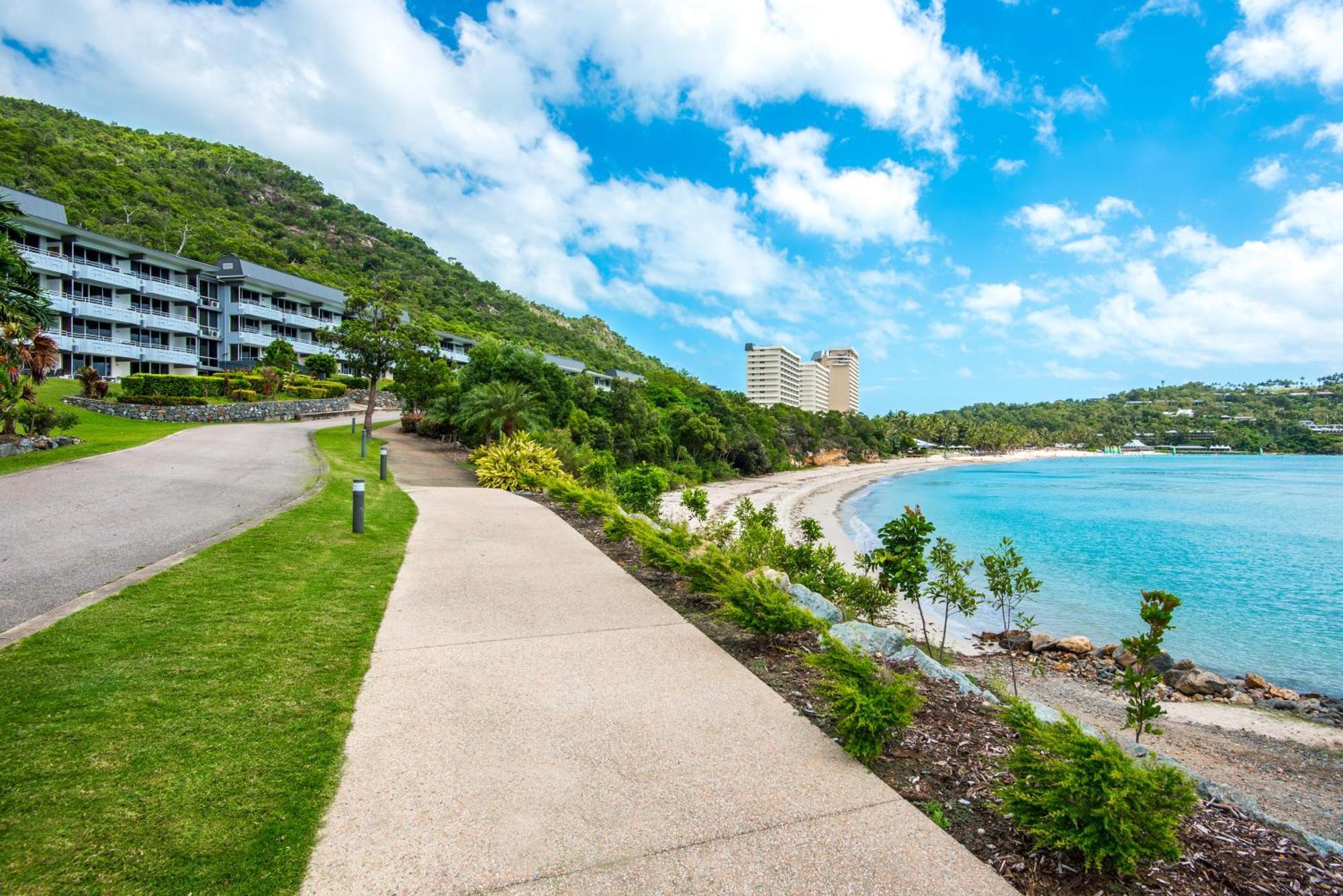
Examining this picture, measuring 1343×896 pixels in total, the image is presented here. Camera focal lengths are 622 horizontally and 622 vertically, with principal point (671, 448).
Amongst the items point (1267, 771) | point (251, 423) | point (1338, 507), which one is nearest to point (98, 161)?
point (251, 423)

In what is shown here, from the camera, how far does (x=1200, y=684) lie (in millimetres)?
10445

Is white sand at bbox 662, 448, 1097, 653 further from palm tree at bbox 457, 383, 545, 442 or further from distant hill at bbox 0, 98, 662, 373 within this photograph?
distant hill at bbox 0, 98, 662, 373

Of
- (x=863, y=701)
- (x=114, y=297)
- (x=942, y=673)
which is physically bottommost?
(x=942, y=673)

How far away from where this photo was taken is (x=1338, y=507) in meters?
41.4

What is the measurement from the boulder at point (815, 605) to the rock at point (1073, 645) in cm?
707

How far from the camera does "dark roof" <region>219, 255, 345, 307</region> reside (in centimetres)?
4447

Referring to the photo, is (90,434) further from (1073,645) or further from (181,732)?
(1073,645)

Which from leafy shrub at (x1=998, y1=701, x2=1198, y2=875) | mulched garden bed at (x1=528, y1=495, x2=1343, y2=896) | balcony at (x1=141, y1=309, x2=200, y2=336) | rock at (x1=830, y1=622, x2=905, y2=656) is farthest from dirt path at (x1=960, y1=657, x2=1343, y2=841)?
balcony at (x1=141, y1=309, x2=200, y2=336)

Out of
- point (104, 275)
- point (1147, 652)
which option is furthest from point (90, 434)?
point (1147, 652)

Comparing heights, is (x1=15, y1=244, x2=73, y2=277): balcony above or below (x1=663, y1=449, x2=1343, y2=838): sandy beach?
above

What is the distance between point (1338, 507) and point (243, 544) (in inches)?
2366

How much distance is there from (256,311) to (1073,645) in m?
53.8

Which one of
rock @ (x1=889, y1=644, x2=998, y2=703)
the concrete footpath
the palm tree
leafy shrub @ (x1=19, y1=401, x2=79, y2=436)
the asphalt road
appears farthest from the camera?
the palm tree

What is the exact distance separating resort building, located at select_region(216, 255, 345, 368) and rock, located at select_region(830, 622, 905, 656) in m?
43.5
